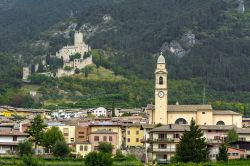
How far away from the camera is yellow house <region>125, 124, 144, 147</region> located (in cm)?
10681

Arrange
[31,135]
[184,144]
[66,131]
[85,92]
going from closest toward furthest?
[184,144], [31,135], [66,131], [85,92]

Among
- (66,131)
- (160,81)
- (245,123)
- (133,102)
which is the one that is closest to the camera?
(66,131)

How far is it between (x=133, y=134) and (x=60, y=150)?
22.2m

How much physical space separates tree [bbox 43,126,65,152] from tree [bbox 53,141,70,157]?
155 inches

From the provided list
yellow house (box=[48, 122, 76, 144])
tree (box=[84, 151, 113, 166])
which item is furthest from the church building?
tree (box=[84, 151, 113, 166])

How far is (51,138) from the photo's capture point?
92812 mm

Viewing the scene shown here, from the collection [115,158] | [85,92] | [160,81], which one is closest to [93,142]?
[115,158]

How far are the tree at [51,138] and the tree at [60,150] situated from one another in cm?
394

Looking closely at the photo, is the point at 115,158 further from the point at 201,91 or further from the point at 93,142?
the point at 201,91

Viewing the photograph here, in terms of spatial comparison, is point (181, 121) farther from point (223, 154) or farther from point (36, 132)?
point (223, 154)

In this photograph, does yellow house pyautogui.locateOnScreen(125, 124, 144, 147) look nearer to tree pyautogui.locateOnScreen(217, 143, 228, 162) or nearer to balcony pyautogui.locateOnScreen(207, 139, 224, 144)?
balcony pyautogui.locateOnScreen(207, 139, 224, 144)

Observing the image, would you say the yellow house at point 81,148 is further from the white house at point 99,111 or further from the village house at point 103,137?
the white house at point 99,111

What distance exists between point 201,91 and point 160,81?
243 ft

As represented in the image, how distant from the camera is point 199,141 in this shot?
A: 267 feet
